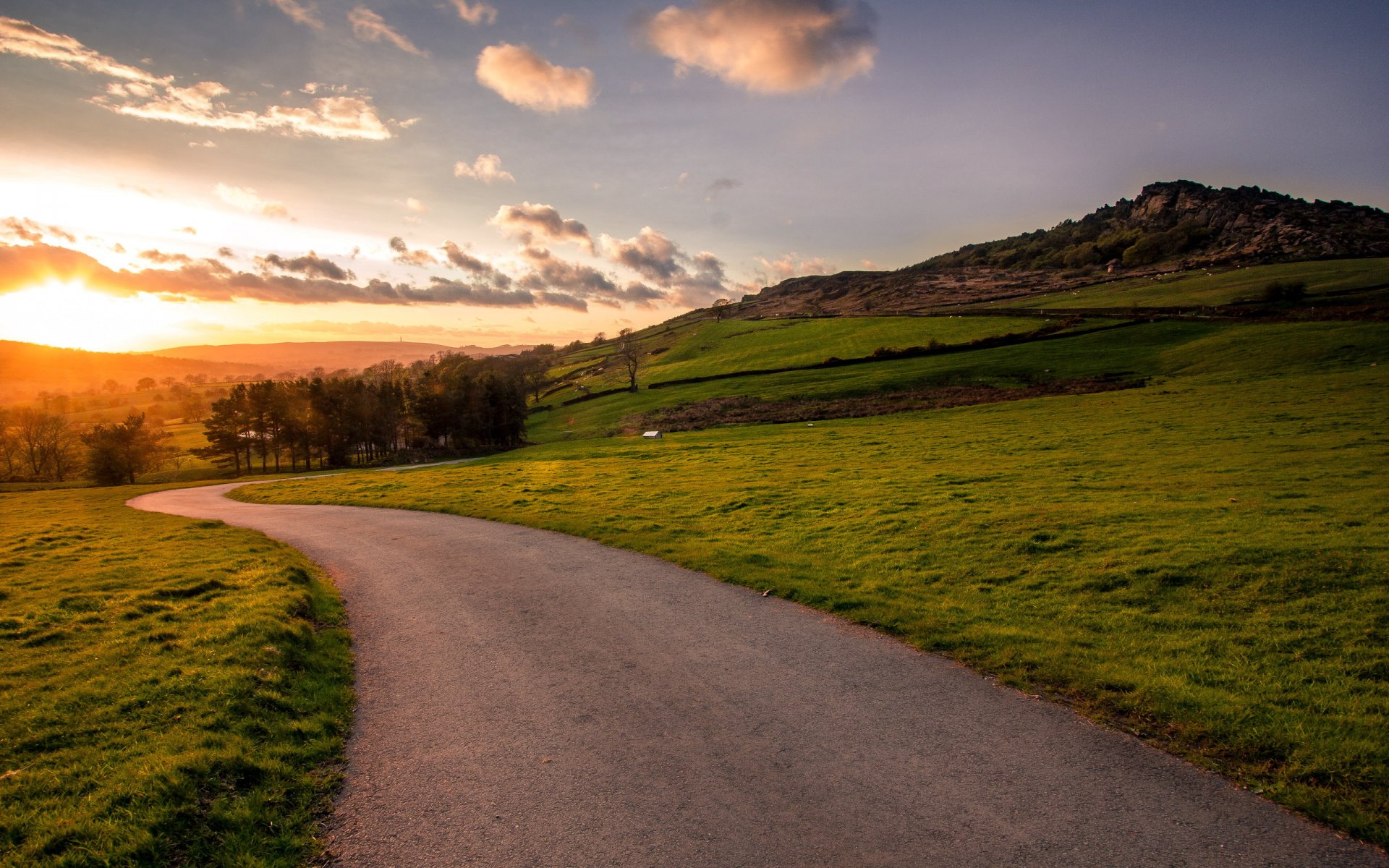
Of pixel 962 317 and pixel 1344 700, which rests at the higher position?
pixel 962 317

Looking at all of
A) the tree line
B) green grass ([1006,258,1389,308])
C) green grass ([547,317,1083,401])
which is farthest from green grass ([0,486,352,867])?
green grass ([1006,258,1389,308])

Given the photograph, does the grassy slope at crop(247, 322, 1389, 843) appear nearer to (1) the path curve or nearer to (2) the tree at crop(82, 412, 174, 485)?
(1) the path curve

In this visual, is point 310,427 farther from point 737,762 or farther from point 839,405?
point 737,762

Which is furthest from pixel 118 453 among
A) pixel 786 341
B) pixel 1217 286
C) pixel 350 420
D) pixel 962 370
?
pixel 1217 286

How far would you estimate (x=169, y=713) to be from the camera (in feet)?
28.6

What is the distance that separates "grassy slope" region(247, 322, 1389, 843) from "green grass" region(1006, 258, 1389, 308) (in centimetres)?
6481

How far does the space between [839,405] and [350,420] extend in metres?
73.9

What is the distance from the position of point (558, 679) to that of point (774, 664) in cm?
399

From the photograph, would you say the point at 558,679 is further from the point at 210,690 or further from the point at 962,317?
the point at 962,317

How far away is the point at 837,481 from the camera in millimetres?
27375

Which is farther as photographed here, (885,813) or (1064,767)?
(1064,767)

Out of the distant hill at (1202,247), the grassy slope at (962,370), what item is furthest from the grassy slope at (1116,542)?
the distant hill at (1202,247)

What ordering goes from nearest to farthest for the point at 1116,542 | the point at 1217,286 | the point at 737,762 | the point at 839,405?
the point at 737,762 < the point at 1116,542 < the point at 839,405 < the point at 1217,286

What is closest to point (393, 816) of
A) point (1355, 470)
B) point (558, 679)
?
point (558, 679)
